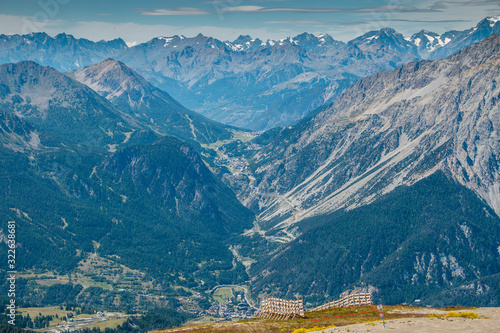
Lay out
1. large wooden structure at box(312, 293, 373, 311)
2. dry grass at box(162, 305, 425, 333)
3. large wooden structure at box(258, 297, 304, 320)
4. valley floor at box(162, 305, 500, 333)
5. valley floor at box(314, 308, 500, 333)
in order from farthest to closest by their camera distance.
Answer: large wooden structure at box(312, 293, 373, 311) < large wooden structure at box(258, 297, 304, 320) < dry grass at box(162, 305, 425, 333) < valley floor at box(162, 305, 500, 333) < valley floor at box(314, 308, 500, 333)

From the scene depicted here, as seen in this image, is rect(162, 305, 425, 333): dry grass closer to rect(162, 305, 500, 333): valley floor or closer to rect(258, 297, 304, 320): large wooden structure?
rect(162, 305, 500, 333): valley floor

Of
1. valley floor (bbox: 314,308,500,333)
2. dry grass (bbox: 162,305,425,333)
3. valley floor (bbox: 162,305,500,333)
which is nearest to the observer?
valley floor (bbox: 314,308,500,333)

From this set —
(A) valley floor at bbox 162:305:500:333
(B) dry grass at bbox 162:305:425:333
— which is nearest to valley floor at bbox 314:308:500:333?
(A) valley floor at bbox 162:305:500:333

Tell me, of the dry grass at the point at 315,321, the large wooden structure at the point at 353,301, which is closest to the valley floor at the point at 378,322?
the dry grass at the point at 315,321

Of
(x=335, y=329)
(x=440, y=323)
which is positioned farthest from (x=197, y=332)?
(x=440, y=323)

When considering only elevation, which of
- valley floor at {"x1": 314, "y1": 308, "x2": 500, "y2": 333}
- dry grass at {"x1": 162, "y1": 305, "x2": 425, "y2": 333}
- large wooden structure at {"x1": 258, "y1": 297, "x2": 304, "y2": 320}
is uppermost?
large wooden structure at {"x1": 258, "y1": 297, "x2": 304, "y2": 320}

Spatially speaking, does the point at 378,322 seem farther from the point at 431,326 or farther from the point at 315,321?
the point at 315,321

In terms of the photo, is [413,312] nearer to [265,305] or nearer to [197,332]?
[265,305]

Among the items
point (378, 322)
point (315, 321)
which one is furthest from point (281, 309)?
point (378, 322)

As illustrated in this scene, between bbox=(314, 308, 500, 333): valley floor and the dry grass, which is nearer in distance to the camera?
bbox=(314, 308, 500, 333): valley floor
